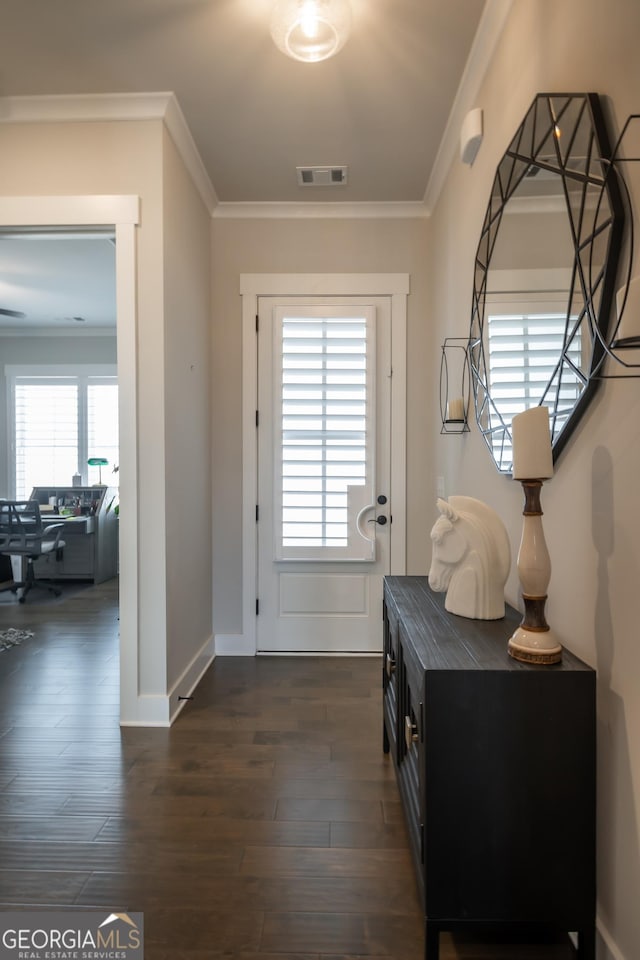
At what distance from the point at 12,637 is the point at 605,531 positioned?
3.97m

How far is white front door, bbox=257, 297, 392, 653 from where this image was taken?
3.34m

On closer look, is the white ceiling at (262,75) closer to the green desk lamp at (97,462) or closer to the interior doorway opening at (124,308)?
the interior doorway opening at (124,308)

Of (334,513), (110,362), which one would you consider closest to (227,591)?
(334,513)

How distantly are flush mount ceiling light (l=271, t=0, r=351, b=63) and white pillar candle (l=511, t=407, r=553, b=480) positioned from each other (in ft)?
5.00

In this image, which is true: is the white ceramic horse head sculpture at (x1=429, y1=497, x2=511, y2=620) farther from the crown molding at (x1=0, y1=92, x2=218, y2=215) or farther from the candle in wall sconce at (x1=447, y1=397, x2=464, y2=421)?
the crown molding at (x1=0, y1=92, x2=218, y2=215)

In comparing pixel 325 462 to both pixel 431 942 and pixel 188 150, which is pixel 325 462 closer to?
pixel 188 150

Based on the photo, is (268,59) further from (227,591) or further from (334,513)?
(227,591)

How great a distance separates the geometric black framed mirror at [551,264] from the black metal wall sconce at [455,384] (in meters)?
0.47

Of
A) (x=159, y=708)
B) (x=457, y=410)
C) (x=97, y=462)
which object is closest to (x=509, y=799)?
(x=457, y=410)

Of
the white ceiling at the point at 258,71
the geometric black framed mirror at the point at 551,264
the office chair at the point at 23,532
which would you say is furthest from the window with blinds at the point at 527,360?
the office chair at the point at 23,532

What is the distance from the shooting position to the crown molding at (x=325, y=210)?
330cm

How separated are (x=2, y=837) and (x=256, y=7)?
297 cm

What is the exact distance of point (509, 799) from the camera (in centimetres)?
117

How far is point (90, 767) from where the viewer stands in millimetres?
2146
